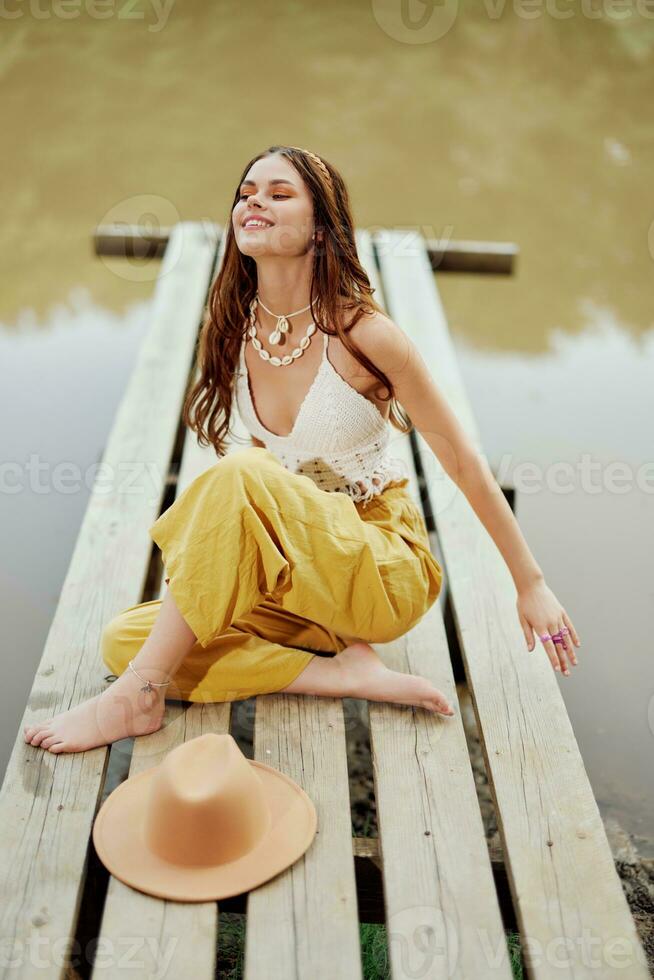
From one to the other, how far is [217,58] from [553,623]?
7477 mm

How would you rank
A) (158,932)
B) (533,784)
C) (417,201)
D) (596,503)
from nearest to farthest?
(158,932) → (533,784) → (596,503) → (417,201)

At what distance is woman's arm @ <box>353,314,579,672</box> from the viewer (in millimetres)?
1894

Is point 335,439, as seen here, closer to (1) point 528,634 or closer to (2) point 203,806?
(1) point 528,634

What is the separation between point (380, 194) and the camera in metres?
5.97

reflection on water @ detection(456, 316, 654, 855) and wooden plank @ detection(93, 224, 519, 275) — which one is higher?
wooden plank @ detection(93, 224, 519, 275)

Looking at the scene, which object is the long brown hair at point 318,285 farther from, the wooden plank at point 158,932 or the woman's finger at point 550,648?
the wooden plank at point 158,932

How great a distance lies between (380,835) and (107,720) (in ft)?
1.62

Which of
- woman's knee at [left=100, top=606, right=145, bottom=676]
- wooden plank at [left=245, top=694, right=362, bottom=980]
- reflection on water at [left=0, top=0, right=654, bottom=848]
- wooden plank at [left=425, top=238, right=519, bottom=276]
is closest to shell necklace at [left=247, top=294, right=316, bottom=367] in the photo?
woman's knee at [left=100, top=606, right=145, bottom=676]

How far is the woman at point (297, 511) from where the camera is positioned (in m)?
1.79

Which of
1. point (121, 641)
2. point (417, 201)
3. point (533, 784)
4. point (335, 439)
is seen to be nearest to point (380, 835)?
point (533, 784)

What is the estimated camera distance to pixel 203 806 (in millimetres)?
1561

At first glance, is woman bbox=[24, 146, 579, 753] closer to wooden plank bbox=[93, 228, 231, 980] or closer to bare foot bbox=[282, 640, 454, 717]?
bare foot bbox=[282, 640, 454, 717]

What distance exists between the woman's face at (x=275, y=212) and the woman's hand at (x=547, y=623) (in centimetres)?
74

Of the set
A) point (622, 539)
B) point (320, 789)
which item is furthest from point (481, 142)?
point (320, 789)
